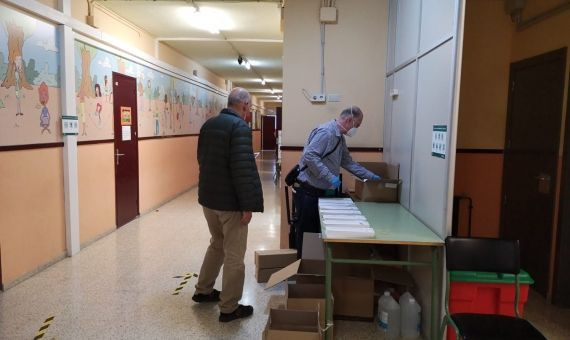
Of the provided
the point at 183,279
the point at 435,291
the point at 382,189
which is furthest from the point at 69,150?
the point at 435,291

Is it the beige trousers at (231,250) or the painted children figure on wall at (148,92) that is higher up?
the painted children figure on wall at (148,92)

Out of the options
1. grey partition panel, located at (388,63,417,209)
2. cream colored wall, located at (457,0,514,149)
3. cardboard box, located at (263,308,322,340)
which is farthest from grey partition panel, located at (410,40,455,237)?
cream colored wall, located at (457,0,514,149)

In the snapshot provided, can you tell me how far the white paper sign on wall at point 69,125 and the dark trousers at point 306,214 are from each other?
2391 millimetres

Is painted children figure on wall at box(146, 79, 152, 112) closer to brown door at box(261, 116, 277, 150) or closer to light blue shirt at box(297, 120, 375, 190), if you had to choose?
light blue shirt at box(297, 120, 375, 190)

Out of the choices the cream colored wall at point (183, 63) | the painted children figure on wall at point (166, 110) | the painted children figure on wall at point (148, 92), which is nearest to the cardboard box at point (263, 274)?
the painted children figure on wall at point (148, 92)

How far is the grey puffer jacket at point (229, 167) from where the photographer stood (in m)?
2.70

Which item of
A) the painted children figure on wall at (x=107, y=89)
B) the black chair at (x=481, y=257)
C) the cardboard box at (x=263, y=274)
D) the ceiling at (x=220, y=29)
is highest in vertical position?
the ceiling at (x=220, y=29)

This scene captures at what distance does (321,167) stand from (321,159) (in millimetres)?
132

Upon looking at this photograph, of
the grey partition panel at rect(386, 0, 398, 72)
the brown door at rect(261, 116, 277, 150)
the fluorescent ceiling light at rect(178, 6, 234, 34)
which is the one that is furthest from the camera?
the brown door at rect(261, 116, 277, 150)

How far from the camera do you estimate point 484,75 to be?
3770mm

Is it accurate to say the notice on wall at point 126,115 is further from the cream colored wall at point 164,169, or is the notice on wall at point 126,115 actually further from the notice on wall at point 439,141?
the notice on wall at point 439,141

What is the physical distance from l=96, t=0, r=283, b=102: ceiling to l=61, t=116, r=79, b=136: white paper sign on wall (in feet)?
5.16

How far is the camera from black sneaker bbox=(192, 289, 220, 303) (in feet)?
10.5

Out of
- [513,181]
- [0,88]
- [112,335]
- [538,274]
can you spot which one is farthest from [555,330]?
[0,88]
